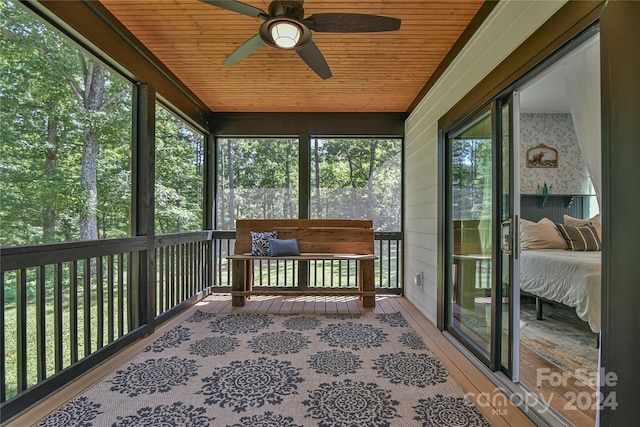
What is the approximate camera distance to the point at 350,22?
194cm

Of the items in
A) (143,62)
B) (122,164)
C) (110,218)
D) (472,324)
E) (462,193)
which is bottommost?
(472,324)

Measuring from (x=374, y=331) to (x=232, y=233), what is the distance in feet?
8.22

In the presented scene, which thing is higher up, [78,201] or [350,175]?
[350,175]

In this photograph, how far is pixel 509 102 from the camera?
1964mm

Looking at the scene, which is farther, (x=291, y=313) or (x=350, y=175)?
(x=350, y=175)

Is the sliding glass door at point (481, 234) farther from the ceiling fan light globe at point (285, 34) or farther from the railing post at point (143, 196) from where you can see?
the railing post at point (143, 196)

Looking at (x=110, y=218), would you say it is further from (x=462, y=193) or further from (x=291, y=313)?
(x=462, y=193)

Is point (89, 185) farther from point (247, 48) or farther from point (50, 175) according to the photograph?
point (247, 48)

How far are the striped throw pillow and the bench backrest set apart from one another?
2.28 meters

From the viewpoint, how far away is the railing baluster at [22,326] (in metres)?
1.74

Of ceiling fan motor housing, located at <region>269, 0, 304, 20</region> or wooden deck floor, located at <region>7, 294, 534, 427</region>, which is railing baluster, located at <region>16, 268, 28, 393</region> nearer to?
wooden deck floor, located at <region>7, 294, 534, 427</region>

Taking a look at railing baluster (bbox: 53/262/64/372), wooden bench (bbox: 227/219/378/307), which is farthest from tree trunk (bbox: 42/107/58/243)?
wooden bench (bbox: 227/219/378/307)

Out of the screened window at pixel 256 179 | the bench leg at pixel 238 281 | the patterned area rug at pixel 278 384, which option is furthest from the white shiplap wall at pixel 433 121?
the bench leg at pixel 238 281

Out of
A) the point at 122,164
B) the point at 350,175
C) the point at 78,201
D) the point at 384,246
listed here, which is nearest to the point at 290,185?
the point at 350,175
